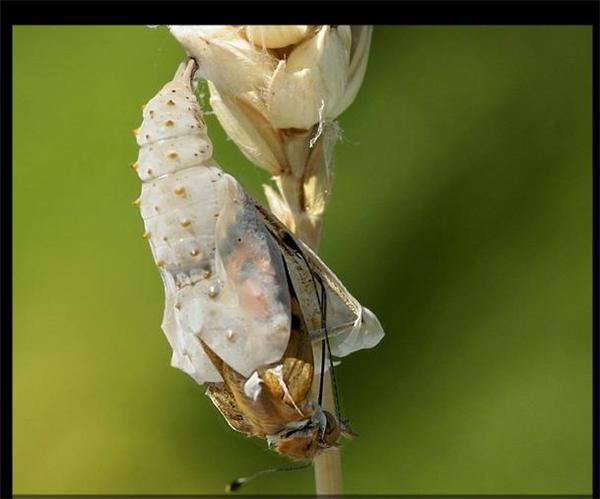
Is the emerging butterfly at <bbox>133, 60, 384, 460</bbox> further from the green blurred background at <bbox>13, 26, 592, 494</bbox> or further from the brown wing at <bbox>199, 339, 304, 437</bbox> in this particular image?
the green blurred background at <bbox>13, 26, 592, 494</bbox>

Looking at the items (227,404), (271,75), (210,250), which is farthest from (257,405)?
(271,75)

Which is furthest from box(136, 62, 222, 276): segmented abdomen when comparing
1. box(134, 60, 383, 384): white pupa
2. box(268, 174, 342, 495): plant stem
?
box(268, 174, 342, 495): plant stem

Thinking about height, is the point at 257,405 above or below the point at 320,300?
below

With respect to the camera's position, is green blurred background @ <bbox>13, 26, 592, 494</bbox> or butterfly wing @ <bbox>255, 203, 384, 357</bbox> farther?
green blurred background @ <bbox>13, 26, 592, 494</bbox>

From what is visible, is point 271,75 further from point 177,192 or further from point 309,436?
point 309,436

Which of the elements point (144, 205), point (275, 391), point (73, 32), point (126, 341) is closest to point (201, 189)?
point (144, 205)

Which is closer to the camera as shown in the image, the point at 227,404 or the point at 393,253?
the point at 227,404

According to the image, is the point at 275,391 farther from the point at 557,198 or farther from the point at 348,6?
the point at 557,198
